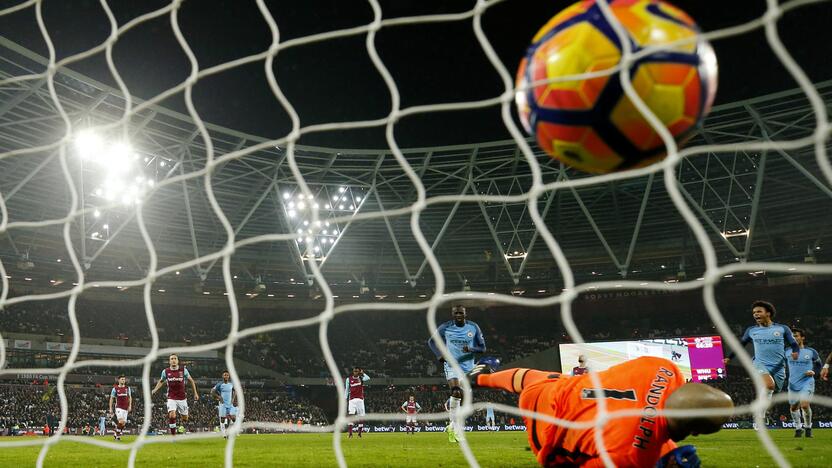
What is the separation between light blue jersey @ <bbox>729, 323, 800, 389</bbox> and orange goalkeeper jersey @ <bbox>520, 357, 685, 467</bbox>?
5.52m

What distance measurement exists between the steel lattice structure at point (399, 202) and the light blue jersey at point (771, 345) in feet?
44.0

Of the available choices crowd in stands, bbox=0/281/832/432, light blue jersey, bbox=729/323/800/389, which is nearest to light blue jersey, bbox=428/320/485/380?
light blue jersey, bbox=729/323/800/389

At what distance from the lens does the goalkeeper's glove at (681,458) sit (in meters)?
3.41

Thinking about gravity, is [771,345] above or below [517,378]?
below

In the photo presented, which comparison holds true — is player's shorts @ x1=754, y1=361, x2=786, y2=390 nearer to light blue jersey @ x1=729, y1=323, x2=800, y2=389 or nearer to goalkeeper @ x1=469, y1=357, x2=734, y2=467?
light blue jersey @ x1=729, y1=323, x2=800, y2=389

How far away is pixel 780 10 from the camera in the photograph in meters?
1.69

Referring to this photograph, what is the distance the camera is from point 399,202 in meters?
27.9

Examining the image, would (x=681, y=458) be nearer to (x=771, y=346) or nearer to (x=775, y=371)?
(x=771, y=346)

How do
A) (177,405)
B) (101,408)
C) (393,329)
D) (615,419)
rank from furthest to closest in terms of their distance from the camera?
(393,329), (101,408), (177,405), (615,419)

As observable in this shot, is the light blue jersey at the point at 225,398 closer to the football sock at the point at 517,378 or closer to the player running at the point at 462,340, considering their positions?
the player running at the point at 462,340

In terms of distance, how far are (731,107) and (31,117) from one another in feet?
71.1

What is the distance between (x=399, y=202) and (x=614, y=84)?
25.6 meters

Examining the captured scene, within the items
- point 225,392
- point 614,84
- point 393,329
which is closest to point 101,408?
point 393,329

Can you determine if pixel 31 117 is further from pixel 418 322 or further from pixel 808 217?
pixel 808 217
